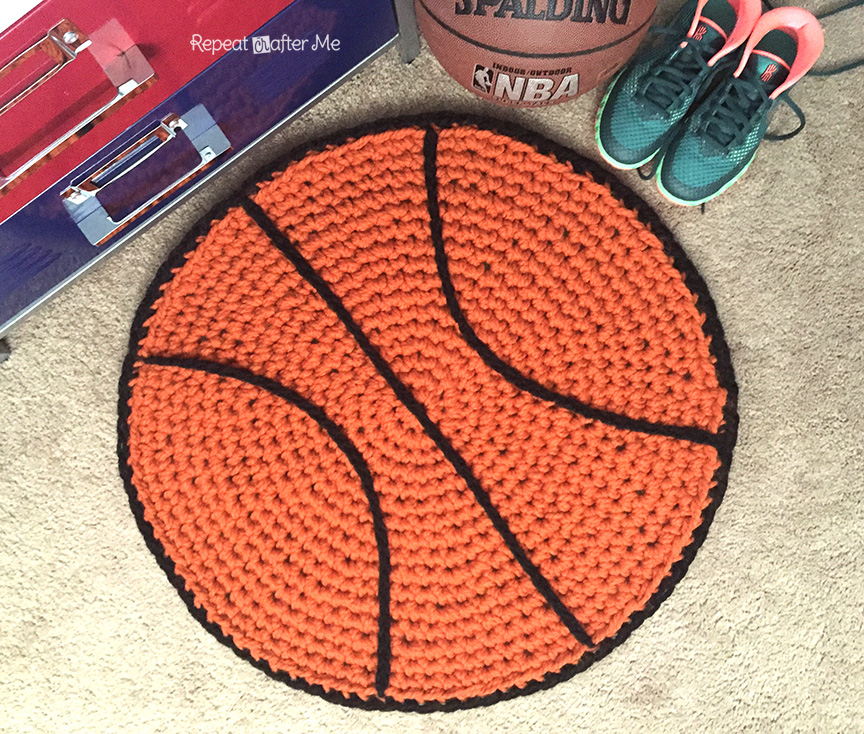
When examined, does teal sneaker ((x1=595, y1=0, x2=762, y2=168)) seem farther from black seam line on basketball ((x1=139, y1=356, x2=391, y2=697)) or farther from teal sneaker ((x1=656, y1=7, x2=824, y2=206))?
black seam line on basketball ((x1=139, y1=356, x2=391, y2=697))

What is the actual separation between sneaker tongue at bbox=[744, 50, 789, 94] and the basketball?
0.70ft

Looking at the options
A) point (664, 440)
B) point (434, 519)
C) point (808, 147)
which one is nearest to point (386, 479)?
point (434, 519)

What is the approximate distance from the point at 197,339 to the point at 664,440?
23.8 inches

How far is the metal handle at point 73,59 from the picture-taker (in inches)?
19.6

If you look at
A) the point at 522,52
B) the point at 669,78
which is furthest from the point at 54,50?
the point at 669,78

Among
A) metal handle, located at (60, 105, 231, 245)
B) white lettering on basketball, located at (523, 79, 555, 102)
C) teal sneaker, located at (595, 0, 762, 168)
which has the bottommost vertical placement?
teal sneaker, located at (595, 0, 762, 168)

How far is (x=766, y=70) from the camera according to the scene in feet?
2.73

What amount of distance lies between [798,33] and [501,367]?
53cm

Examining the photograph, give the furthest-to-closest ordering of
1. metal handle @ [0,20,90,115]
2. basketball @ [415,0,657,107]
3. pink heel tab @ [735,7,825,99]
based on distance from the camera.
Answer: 1. pink heel tab @ [735,7,825,99]
2. basketball @ [415,0,657,107]
3. metal handle @ [0,20,90,115]

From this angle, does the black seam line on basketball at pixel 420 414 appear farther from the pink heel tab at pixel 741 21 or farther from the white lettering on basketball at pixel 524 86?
the pink heel tab at pixel 741 21

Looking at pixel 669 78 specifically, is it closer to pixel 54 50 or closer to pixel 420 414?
pixel 420 414

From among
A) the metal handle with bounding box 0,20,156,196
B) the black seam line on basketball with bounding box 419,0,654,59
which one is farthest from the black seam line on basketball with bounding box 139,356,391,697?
the black seam line on basketball with bounding box 419,0,654,59

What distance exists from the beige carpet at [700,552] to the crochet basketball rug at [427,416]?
5 centimetres

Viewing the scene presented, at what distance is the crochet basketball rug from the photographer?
2.84ft
